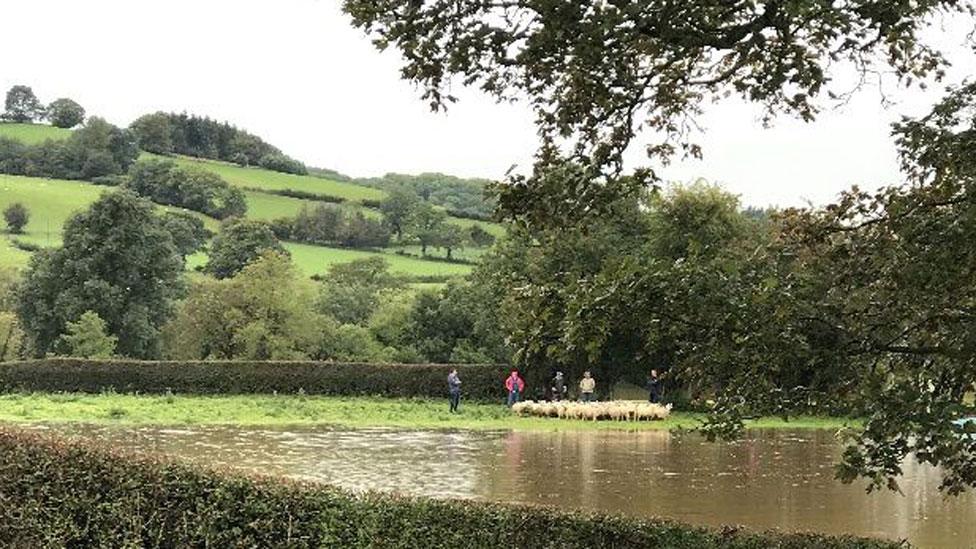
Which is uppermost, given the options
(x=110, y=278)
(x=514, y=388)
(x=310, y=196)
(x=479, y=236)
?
(x=310, y=196)

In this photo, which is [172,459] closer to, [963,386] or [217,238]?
[963,386]

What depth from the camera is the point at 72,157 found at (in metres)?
95.9

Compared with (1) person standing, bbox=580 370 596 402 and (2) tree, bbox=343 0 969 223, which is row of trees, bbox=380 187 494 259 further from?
(2) tree, bbox=343 0 969 223

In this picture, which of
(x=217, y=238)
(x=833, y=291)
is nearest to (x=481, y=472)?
(x=833, y=291)

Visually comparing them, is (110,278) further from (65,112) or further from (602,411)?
(65,112)

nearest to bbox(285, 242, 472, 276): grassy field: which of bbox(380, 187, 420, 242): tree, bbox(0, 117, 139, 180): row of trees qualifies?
bbox(380, 187, 420, 242): tree

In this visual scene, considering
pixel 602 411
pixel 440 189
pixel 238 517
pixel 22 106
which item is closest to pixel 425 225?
pixel 440 189

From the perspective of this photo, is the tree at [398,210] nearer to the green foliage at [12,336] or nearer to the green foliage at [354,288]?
the green foliage at [354,288]

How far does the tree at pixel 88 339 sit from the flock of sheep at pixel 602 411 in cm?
2482

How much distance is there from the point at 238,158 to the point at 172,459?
10548 centimetres

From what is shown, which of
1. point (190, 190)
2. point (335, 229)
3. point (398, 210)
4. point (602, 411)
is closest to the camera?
point (602, 411)

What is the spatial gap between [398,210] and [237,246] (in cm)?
1867

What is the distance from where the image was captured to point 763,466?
18.8m

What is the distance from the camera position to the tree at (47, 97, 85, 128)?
11693 centimetres
